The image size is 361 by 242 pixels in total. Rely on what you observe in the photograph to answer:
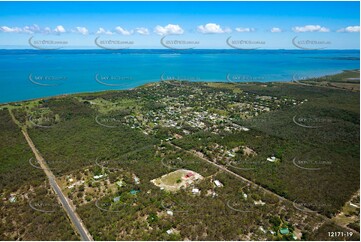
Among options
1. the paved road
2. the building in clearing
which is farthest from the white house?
the paved road

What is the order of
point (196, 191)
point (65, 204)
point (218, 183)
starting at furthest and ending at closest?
point (218, 183) → point (196, 191) → point (65, 204)

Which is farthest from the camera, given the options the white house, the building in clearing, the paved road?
the building in clearing

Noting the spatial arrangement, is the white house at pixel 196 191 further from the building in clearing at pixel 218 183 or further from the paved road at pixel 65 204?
the paved road at pixel 65 204

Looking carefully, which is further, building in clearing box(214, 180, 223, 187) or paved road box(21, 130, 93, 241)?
building in clearing box(214, 180, 223, 187)

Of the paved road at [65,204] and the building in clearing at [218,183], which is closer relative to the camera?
the paved road at [65,204]

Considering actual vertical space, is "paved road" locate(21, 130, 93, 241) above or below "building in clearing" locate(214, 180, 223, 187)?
below

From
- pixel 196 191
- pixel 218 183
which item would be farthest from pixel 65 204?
pixel 218 183

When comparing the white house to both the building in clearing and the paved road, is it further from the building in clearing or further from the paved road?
the paved road

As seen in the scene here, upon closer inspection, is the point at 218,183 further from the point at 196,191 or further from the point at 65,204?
the point at 65,204

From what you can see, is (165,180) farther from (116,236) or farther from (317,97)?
(317,97)

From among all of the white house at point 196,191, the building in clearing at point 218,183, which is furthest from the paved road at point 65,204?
the building in clearing at point 218,183

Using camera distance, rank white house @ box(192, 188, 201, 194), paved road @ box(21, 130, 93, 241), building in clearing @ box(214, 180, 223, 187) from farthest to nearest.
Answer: building in clearing @ box(214, 180, 223, 187) → white house @ box(192, 188, 201, 194) → paved road @ box(21, 130, 93, 241)
